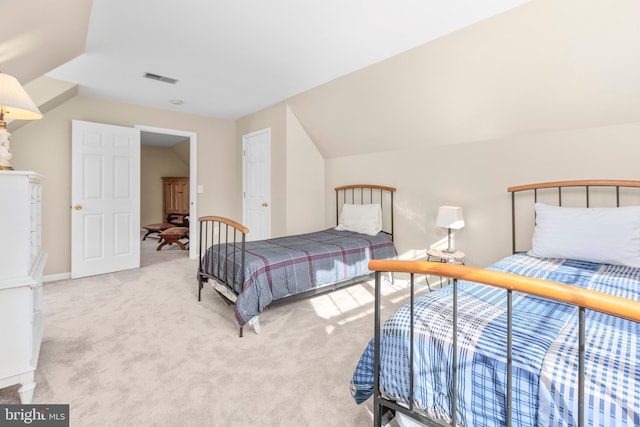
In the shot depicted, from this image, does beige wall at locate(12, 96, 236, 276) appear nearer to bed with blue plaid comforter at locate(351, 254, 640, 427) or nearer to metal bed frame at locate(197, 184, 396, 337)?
metal bed frame at locate(197, 184, 396, 337)

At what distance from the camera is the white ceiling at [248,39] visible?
215cm

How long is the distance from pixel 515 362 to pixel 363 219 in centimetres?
285

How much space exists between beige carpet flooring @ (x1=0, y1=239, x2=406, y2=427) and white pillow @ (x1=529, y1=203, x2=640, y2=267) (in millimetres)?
1378

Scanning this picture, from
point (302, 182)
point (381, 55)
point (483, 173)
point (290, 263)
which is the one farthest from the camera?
point (302, 182)

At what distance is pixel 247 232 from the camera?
240 centimetres

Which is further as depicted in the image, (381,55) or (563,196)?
(381,55)

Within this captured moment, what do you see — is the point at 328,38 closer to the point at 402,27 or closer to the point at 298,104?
the point at 402,27

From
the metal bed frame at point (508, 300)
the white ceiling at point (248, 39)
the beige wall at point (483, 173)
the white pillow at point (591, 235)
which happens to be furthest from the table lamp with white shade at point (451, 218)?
the metal bed frame at point (508, 300)

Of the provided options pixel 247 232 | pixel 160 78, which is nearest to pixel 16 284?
pixel 247 232

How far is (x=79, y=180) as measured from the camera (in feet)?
12.6

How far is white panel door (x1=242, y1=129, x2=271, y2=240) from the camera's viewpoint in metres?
4.63

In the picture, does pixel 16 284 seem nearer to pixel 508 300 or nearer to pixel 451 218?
pixel 508 300

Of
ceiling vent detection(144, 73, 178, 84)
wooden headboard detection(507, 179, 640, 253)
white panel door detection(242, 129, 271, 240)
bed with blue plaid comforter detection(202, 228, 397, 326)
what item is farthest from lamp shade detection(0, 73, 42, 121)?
wooden headboard detection(507, 179, 640, 253)

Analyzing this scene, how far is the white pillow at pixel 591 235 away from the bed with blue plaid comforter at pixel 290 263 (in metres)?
1.55
